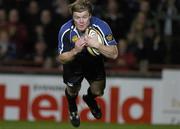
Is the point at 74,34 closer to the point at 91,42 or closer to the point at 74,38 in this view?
the point at 74,38

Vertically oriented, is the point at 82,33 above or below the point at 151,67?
above

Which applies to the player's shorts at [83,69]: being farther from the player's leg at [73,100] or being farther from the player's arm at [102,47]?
the player's arm at [102,47]

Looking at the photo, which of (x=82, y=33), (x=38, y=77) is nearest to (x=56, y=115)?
(x=38, y=77)

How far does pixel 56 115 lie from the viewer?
54.7 ft

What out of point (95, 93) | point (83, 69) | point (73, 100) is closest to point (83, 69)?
point (83, 69)

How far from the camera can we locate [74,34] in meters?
10.7

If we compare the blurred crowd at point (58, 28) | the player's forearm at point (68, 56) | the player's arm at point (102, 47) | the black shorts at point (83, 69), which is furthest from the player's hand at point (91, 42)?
the blurred crowd at point (58, 28)

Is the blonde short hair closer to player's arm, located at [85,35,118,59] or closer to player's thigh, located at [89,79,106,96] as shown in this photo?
player's arm, located at [85,35,118,59]

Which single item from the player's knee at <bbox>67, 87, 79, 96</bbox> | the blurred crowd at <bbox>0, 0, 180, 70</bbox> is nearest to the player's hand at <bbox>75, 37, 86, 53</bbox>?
the player's knee at <bbox>67, 87, 79, 96</bbox>

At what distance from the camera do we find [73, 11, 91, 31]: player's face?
34.2ft

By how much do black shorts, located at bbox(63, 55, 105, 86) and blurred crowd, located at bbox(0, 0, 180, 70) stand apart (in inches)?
215

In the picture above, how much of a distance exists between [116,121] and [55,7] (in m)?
3.26

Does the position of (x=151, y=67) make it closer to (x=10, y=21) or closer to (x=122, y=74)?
(x=122, y=74)

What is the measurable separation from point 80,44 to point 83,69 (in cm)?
107
